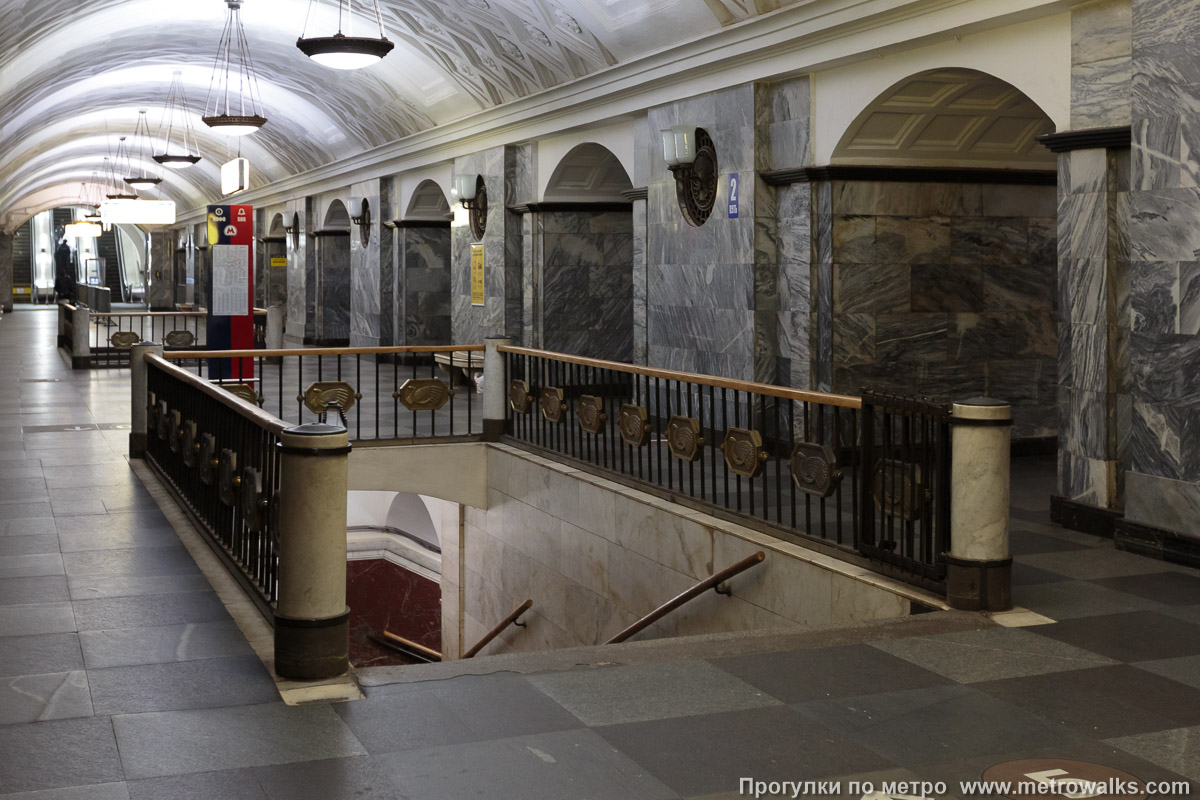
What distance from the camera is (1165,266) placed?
6281 millimetres

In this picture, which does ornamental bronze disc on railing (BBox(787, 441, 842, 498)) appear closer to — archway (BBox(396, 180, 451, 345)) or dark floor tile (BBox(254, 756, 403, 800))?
dark floor tile (BBox(254, 756, 403, 800))

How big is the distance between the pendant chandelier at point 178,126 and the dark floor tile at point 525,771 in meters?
19.8

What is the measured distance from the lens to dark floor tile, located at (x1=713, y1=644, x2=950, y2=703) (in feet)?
14.2

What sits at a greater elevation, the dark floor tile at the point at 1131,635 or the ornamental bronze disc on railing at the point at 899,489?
the ornamental bronze disc on railing at the point at 899,489

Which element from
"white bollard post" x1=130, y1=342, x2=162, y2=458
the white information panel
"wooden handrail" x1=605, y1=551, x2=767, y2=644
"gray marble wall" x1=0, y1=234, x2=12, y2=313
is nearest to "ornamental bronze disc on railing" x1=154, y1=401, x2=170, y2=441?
"white bollard post" x1=130, y1=342, x2=162, y2=458

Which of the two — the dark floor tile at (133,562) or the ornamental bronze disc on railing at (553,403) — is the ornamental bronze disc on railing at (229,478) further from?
the ornamental bronze disc on railing at (553,403)

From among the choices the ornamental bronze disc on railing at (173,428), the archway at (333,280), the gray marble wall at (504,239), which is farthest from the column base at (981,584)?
the archway at (333,280)

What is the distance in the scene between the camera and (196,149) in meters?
30.4

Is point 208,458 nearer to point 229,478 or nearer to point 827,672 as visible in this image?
point 229,478

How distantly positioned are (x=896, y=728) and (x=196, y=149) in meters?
29.4

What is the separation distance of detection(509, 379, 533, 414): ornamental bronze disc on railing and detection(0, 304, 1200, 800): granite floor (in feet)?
15.3

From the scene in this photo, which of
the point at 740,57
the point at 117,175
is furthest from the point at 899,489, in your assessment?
the point at 117,175

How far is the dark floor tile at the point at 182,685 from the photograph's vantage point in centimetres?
409

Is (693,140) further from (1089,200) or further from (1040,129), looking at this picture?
(1089,200)
